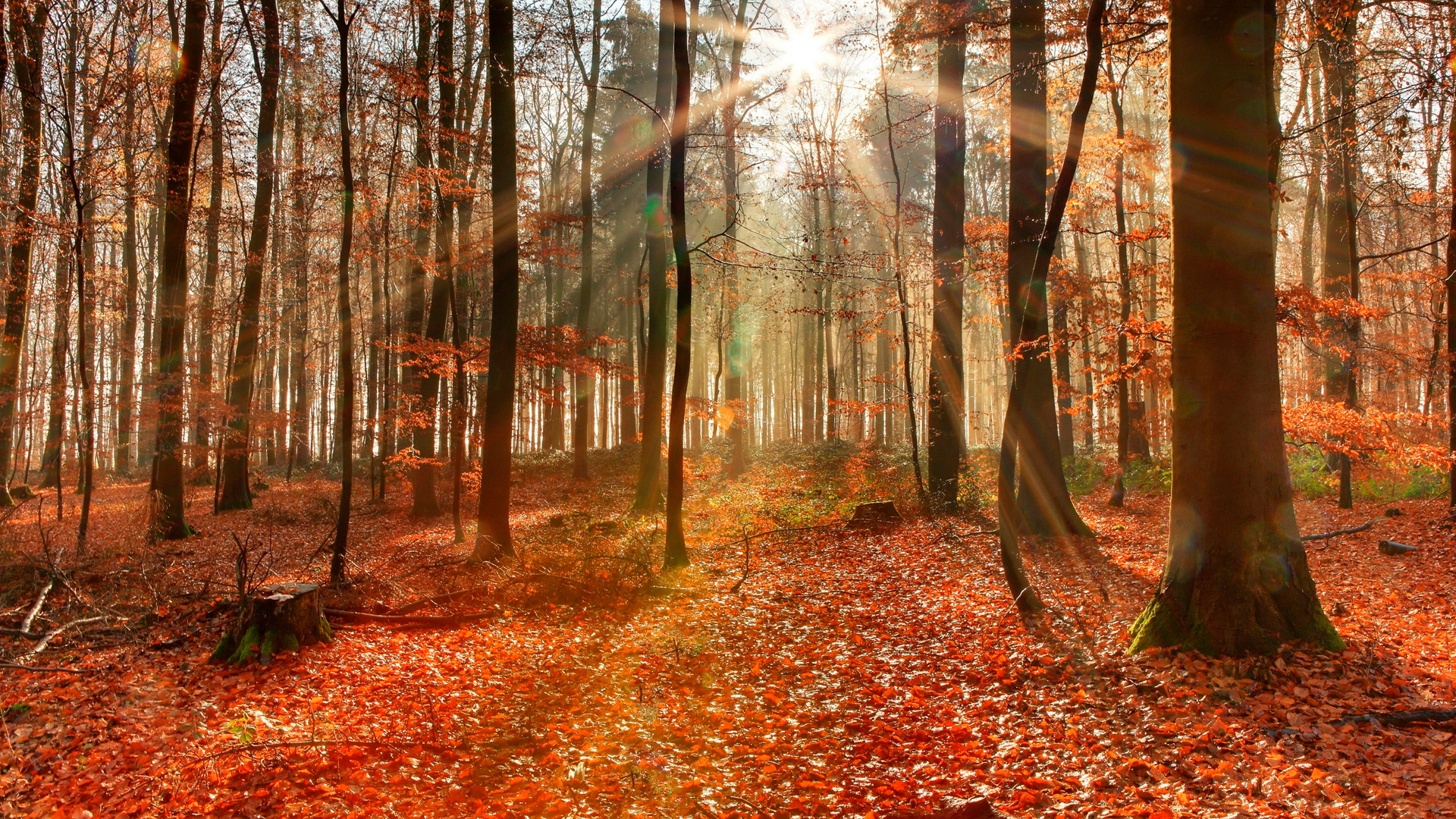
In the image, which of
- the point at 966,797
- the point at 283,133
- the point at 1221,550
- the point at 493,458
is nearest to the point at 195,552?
the point at 493,458

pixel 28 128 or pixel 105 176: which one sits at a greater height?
pixel 28 128

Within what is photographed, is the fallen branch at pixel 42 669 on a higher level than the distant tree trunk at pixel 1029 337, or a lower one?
lower

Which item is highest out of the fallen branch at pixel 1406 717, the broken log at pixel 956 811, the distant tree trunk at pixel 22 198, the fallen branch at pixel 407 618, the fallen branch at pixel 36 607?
the distant tree trunk at pixel 22 198

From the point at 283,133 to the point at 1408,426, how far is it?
31.0 m

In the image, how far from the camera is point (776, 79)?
17.8m

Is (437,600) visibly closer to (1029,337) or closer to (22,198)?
(1029,337)

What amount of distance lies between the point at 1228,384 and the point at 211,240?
793 inches

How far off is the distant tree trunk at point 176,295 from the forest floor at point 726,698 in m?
2.84

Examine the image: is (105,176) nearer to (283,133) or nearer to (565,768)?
(565,768)

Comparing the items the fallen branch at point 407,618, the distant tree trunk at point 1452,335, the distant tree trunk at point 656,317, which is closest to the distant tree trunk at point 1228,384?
the distant tree trunk at point 1452,335

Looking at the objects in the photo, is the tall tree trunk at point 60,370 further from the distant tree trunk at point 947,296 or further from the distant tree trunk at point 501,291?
the distant tree trunk at point 947,296

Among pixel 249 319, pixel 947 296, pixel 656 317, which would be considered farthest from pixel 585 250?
pixel 947 296

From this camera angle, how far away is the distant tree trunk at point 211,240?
11961mm

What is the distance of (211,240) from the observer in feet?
53.9
